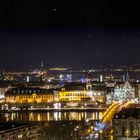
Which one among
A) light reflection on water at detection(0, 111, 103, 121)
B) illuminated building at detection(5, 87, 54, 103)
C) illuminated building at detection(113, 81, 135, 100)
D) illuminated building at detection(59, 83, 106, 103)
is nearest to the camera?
light reflection on water at detection(0, 111, 103, 121)

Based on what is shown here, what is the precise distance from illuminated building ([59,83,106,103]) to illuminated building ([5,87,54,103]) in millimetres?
510

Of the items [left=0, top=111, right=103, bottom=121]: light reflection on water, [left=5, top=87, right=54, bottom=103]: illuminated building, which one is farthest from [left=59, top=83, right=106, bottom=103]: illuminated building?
[left=0, top=111, right=103, bottom=121]: light reflection on water

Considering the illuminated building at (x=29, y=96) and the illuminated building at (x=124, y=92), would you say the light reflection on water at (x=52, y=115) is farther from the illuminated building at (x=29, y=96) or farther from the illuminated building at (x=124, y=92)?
the illuminated building at (x=29, y=96)

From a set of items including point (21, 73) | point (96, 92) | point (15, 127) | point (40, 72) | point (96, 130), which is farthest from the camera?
point (21, 73)

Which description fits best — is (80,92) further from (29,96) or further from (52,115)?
(52,115)

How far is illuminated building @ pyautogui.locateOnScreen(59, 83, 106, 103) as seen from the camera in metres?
22.0

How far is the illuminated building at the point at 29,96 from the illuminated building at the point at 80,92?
0.51 m

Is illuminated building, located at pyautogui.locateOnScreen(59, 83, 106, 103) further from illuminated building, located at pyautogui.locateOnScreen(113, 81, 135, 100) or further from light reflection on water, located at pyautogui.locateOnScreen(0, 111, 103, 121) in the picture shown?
light reflection on water, located at pyautogui.locateOnScreen(0, 111, 103, 121)

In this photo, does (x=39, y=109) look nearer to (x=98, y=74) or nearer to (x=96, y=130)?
(x=96, y=130)

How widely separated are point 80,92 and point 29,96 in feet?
6.48

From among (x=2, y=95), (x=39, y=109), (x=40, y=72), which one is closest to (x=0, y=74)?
(x=40, y=72)

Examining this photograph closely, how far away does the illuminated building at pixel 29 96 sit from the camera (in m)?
21.8

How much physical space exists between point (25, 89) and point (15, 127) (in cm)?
1230

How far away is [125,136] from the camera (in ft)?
35.2
